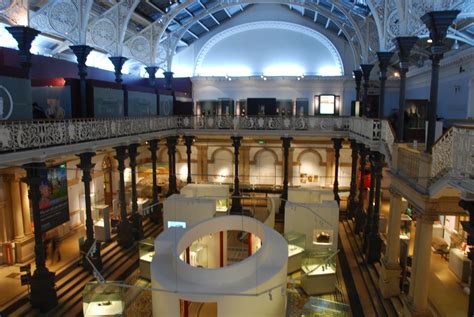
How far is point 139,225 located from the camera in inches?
623

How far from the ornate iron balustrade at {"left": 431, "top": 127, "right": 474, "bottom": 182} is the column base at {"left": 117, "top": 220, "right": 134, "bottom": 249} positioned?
11.5m

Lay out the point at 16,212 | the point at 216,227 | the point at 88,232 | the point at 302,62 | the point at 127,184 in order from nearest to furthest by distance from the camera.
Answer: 1. the point at 216,227
2. the point at 88,232
3. the point at 16,212
4. the point at 127,184
5. the point at 302,62

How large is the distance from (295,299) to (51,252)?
30.0 ft

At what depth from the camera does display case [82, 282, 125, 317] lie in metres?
9.20

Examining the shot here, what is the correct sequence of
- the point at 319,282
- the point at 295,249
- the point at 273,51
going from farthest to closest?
the point at 273,51 < the point at 295,249 < the point at 319,282

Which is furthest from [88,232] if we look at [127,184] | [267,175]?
[267,175]

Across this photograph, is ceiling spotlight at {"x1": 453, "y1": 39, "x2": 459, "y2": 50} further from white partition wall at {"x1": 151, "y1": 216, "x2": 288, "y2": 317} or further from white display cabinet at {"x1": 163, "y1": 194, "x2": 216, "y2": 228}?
white display cabinet at {"x1": 163, "y1": 194, "x2": 216, "y2": 228}

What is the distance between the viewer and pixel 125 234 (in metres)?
14.8

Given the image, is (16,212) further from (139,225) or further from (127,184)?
(127,184)

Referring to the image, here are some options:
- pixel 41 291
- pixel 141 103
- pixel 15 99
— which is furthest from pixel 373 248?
pixel 15 99

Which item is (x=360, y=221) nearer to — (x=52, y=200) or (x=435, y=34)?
(x=435, y=34)

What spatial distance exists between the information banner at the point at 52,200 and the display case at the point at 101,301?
4698 millimetres

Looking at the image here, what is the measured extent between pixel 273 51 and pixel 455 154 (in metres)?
19.8

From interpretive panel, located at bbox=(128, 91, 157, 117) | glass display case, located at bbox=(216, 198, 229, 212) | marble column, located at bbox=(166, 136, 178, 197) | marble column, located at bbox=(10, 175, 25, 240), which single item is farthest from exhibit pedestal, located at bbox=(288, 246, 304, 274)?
marble column, located at bbox=(10, 175, 25, 240)
